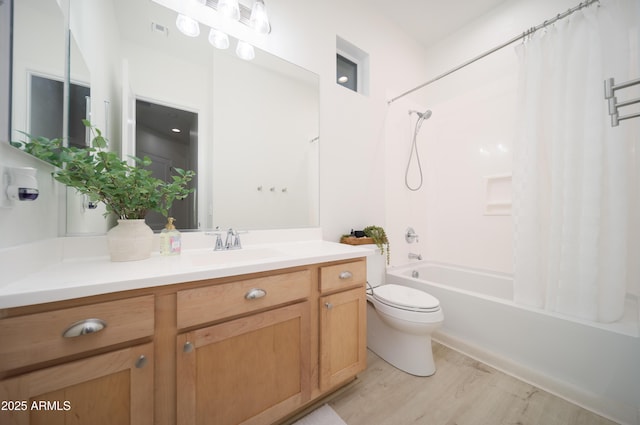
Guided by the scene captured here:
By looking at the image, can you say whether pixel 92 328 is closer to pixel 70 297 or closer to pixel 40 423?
pixel 70 297

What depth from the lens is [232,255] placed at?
1274mm

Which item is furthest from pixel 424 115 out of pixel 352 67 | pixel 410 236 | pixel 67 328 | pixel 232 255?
pixel 67 328

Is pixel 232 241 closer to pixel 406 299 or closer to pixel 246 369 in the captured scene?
pixel 246 369

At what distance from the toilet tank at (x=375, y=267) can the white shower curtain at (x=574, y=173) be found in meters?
0.90

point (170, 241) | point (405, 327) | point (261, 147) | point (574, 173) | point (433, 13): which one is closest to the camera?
point (170, 241)

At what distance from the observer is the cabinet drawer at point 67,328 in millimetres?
549

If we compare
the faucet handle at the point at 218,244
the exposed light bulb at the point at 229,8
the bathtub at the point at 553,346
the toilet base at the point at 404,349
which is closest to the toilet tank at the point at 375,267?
the toilet base at the point at 404,349

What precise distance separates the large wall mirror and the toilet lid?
0.71m

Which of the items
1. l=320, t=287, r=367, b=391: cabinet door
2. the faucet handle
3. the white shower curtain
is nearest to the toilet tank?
l=320, t=287, r=367, b=391: cabinet door

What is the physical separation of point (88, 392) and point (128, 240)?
511 millimetres

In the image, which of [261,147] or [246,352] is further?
[261,147]

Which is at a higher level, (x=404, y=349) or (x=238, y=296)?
(x=238, y=296)

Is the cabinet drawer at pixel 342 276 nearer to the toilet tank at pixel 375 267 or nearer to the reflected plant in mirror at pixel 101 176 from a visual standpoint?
the toilet tank at pixel 375 267

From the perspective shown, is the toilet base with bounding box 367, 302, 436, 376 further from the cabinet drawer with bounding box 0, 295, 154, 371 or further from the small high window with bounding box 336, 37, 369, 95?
the small high window with bounding box 336, 37, 369, 95
